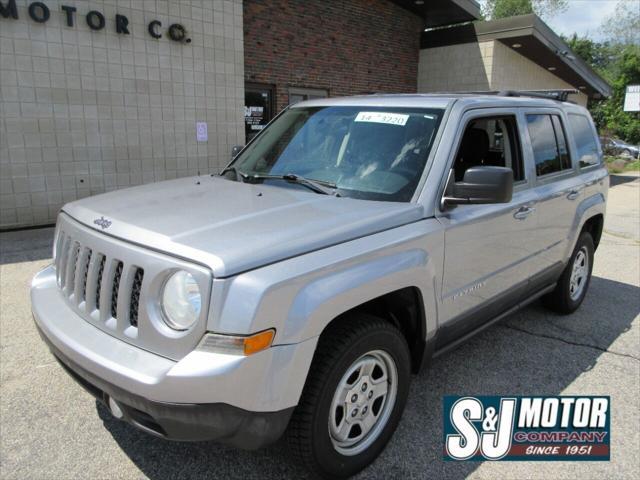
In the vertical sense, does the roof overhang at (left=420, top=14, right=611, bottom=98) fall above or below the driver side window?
above

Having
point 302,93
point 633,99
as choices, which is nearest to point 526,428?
point 302,93

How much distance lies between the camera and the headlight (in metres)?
2.06

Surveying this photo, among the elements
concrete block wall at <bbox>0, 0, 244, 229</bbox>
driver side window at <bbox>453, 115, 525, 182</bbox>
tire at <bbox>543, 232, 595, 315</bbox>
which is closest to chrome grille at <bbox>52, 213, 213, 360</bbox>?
driver side window at <bbox>453, 115, 525, 182</bbox>

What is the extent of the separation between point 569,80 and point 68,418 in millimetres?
21338

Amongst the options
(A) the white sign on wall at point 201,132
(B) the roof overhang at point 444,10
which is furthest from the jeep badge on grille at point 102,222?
(B) the roof overhang at point 444,10

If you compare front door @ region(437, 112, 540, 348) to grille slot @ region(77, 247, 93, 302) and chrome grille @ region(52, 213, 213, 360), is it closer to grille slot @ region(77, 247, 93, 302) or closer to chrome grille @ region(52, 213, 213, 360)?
chrome grille @ region(52, 213, 213, 360)

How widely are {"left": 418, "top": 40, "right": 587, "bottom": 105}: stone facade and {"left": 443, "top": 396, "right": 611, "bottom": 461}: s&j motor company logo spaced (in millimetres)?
12488

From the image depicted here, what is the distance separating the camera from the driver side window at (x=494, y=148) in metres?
3.66

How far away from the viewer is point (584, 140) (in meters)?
4.83

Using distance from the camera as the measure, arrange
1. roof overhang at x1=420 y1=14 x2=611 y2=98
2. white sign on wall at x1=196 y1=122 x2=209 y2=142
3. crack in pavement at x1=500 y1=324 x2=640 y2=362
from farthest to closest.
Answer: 1. roof overhang at x1=420 y1=14 x2=611 y2=98
2. white sign on wall at x1=196 y1=122 x2=209 y2=142
3. crack in pavement at x1=500 y1=324 x2=640 y2=362

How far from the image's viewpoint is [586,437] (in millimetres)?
3006

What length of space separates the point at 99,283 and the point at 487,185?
2004mm

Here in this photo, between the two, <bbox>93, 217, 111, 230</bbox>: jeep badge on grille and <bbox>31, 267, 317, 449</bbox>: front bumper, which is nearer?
<bbox>31, 267, 317, 449</bbox>: front bumper

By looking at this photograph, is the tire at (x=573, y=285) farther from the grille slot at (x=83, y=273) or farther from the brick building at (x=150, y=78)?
the brick building at (x=150, y=78)
